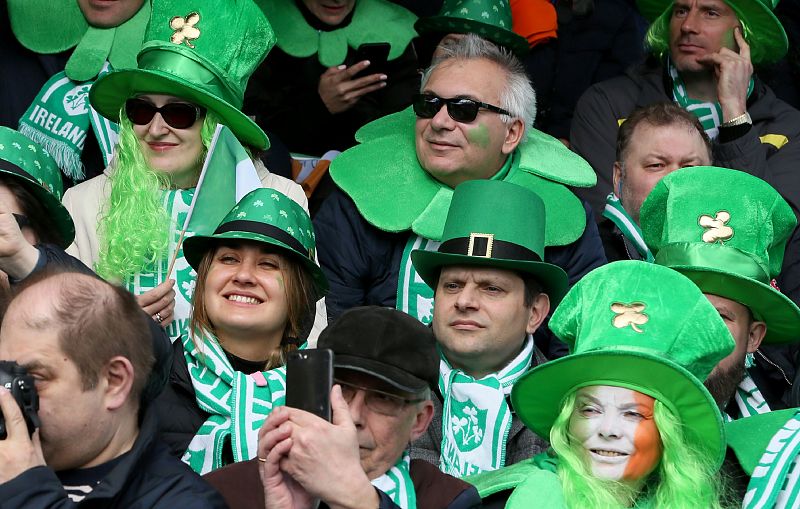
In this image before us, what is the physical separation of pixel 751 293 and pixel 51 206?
91.5 inches

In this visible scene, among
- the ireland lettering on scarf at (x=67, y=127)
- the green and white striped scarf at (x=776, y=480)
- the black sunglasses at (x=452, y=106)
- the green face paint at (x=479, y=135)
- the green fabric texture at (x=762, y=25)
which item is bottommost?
the green and white striped scarf at (x=776, y=480)

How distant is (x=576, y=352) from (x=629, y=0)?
411cm

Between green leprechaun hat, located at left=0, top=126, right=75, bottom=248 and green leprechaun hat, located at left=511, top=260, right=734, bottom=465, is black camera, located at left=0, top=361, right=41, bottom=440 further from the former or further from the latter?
green leprechaun hat, located at left=0, top=126, right=75, bottom=248

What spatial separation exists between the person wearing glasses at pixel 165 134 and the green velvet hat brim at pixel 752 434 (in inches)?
78.3

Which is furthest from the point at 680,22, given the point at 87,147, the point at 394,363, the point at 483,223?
the point at 394,363

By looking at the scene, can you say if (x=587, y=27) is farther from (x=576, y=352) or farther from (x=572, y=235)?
(x=576, y=352)

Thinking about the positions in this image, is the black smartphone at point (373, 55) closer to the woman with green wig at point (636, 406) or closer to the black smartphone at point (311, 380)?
the woman with green wig at point (636, 406)

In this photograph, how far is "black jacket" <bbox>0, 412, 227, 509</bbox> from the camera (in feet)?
11.1

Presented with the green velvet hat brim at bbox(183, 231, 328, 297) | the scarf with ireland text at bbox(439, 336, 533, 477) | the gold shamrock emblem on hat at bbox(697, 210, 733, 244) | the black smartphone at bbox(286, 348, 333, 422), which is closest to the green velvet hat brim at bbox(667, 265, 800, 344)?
the gold shamrock emblem on hat at bbox(697, 210, 733, 244)

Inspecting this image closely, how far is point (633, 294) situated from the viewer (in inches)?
164

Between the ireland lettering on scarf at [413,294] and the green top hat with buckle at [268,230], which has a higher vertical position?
the green top hat with buckle at [268,230]

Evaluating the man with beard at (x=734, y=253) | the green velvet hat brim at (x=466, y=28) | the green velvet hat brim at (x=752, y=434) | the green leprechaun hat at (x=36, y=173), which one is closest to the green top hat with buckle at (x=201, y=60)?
the green leprechaun hat at (x=36, y=173)

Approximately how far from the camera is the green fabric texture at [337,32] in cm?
678

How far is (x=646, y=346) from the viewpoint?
4.05 m
